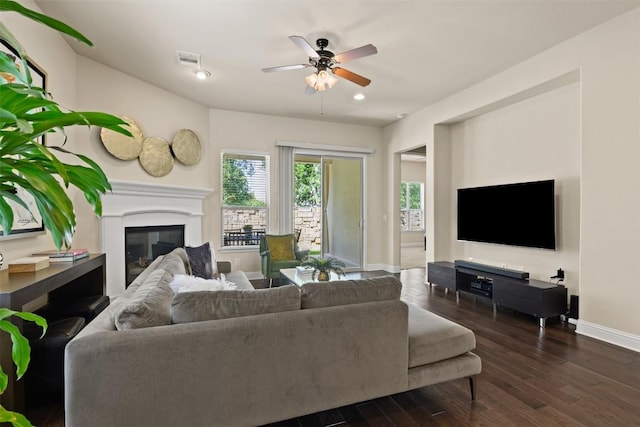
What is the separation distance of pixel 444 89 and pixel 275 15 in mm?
2767

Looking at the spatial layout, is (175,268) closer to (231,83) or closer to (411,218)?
(231,83)

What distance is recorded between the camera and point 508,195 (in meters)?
3.96

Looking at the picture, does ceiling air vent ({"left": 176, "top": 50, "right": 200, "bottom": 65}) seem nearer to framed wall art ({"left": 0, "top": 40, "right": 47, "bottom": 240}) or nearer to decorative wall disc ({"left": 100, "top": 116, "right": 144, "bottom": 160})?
decorative wall disc ({"left": 100, "top": 116, "right": 144, "bottom": 160})

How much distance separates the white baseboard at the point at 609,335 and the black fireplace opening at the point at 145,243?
5090 mm

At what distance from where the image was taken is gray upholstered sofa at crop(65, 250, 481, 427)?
1351mm

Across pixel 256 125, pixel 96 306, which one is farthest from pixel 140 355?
pixel 256 125

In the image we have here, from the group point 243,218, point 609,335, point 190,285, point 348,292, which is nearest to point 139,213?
point 243,218

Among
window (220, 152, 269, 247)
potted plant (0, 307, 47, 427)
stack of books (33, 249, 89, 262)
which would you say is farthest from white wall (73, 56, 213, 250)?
potted plant (0, 307, 47, 427)

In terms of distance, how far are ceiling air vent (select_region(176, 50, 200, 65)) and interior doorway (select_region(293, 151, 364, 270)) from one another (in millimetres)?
2622

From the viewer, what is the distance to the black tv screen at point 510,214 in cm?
353

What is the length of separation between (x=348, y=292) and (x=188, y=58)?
10.8 feet

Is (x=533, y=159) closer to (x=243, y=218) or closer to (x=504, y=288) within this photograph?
(x=504, y=288)

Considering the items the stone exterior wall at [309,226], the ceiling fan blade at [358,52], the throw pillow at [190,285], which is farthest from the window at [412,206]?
the throw pillow at [190,285]

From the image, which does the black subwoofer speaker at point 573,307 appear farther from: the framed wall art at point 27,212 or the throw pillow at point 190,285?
the framed wall art at point 27,212
